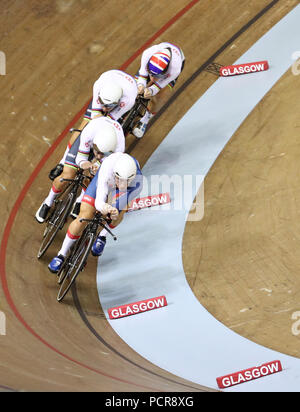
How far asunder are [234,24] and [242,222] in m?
3.39

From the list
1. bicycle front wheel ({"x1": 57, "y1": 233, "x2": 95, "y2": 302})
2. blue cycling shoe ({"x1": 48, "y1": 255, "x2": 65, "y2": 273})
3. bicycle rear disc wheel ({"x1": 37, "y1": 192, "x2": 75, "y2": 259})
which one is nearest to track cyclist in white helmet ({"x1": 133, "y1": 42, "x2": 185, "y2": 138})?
bicycle rear disc wheel ({"x1": 37, "y1": 192, "x2": 75, "y2": 259})

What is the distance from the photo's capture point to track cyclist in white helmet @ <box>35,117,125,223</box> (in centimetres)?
518

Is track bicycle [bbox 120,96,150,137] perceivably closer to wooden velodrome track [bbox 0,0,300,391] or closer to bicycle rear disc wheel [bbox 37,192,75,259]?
wooden velodrome track [bbox 0,0,300,391]

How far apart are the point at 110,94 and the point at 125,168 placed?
1041 millimetres

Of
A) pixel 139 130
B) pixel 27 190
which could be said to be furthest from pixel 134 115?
pixel 27 190

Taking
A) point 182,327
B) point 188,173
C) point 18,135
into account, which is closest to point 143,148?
point 188,173

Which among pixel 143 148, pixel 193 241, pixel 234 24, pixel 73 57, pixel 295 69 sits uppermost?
pixel 234 24

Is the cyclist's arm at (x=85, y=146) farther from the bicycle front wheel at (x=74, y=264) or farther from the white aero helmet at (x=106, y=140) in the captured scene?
the bicycle front wheel at (x=74, y=264)

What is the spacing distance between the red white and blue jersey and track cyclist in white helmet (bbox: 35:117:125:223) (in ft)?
3.95

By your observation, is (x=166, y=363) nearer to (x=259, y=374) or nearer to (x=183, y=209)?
(x=259, y=374)

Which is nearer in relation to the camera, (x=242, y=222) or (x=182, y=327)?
(x=182, y=327)

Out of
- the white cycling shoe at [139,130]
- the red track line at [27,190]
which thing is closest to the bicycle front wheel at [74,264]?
the red track line at [27,190]

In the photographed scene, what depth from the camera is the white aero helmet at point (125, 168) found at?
485 cm

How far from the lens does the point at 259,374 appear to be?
4.89 metres
